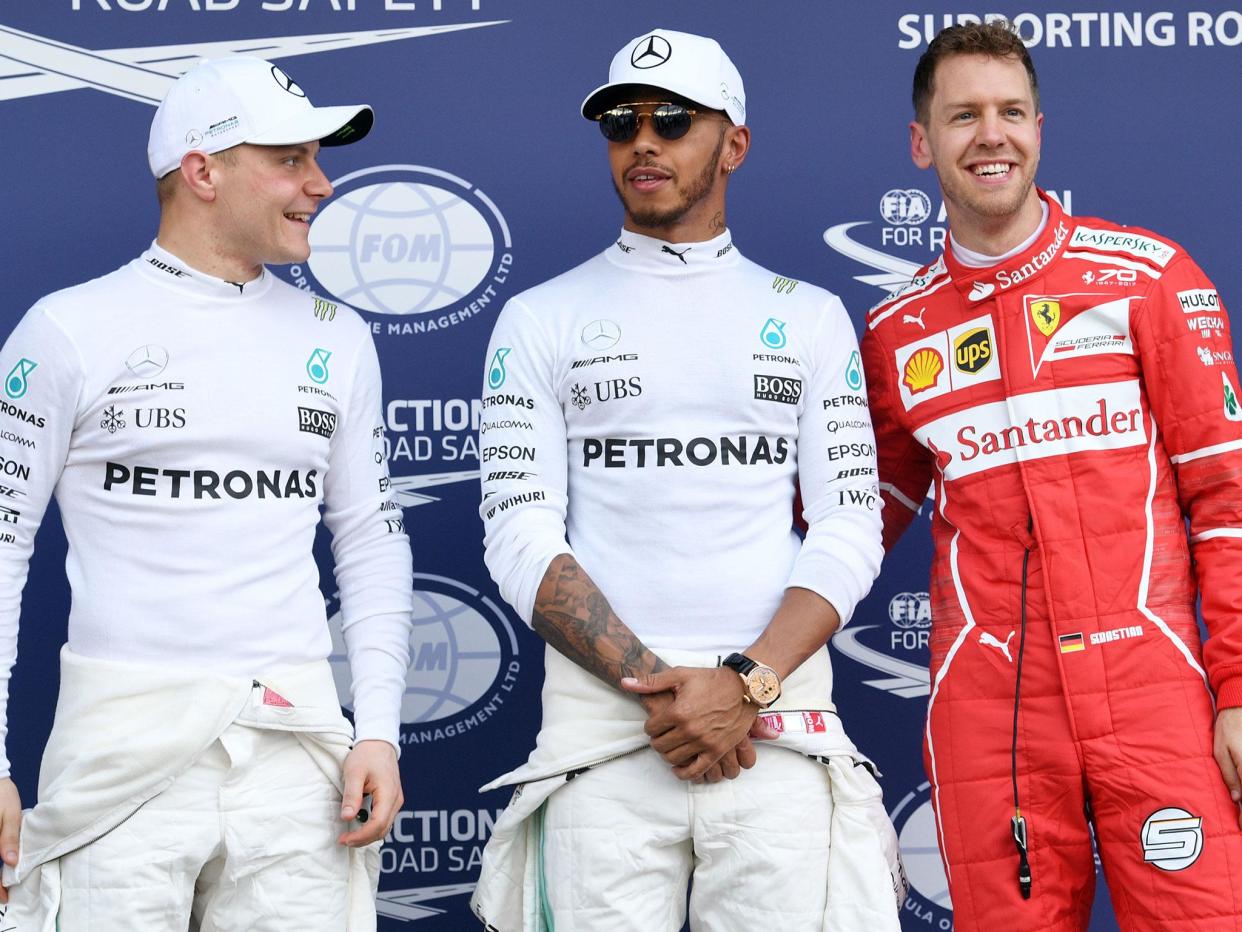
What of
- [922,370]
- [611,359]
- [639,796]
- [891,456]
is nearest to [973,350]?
[922,370]

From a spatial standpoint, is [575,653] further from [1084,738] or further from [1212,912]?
[1212,912]

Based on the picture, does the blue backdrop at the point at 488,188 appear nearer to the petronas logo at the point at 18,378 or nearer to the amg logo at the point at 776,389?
the amg logo at the point at 776,389

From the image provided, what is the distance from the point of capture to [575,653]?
6.44 ft

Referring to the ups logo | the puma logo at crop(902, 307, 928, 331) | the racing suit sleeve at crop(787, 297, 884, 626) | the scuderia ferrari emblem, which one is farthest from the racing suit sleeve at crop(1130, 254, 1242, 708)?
the racing suit sleeve at crop(787, 297, 884, 626)

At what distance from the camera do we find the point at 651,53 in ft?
7.04

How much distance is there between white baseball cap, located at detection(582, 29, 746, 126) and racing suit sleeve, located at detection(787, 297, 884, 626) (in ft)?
1.18

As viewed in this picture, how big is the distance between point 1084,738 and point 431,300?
1.44 metres

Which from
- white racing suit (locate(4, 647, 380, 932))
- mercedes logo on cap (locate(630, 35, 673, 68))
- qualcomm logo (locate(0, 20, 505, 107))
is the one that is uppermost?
qualcomm logo (locate(0, 20, 505, 107))

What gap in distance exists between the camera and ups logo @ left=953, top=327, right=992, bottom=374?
2.17 m

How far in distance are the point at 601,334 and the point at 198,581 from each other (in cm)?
65

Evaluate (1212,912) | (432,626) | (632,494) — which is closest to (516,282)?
(432,626)

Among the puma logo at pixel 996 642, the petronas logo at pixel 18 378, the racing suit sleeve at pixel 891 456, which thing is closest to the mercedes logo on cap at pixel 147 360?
the petronas logo at pixel 18 378

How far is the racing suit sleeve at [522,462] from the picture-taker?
2.00 meters

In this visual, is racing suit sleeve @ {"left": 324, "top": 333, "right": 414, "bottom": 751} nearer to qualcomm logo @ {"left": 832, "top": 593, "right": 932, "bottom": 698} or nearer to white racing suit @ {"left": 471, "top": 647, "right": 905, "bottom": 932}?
white racing suit @ {"left": 471, "top": 647, "right": 905, "bottom": 932}
